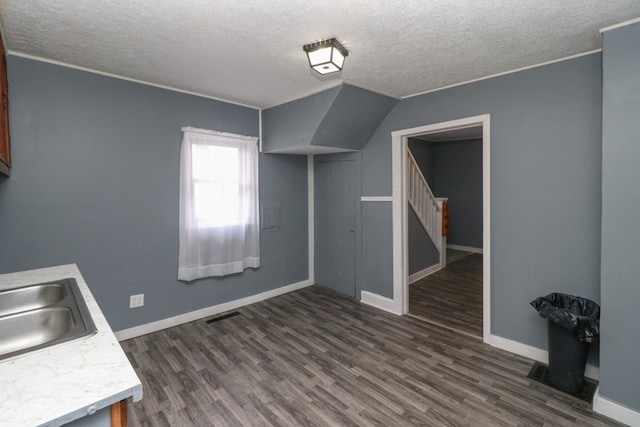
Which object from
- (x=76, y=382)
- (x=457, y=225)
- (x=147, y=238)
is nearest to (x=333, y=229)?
(x=147, y=238)

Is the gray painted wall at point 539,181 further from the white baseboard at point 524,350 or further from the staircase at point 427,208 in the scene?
the staircase at point 427,208

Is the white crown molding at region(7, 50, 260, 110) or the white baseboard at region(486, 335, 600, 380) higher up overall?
the white crown molding at region(7, 50, 260, 110)

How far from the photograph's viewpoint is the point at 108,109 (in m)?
2.85

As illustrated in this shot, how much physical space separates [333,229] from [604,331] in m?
2.96

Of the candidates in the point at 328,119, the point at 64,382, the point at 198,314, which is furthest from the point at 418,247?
the point at 64,382

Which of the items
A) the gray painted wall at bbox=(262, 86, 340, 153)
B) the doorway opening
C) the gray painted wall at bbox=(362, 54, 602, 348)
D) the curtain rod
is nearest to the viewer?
the gray painted wall at bbox=(362, 54, 602, 348)

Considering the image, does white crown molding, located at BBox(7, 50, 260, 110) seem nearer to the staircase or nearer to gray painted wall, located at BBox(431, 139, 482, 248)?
the staircase

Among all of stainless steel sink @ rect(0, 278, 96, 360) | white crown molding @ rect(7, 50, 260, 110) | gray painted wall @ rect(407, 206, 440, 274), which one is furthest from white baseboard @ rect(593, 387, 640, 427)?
white crown molding @ rect(7, 50, 260, 110)

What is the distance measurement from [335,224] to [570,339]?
2.78 m

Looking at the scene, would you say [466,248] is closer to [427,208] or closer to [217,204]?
[427,208]

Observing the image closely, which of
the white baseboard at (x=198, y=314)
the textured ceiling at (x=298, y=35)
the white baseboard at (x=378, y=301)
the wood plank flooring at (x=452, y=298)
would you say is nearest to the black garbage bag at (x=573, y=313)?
the wood plank flooring at (x=452, y=298)

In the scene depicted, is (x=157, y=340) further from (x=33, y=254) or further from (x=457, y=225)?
(x=457, y=225)

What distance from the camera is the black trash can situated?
7.04ft

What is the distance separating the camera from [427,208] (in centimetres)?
542
